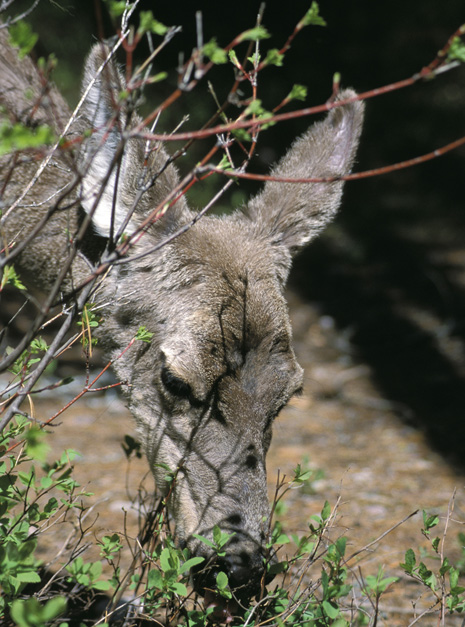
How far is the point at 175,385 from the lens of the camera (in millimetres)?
3523

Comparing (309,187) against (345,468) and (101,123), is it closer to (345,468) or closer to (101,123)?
(101,123)

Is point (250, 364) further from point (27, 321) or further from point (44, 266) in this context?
point (27, 321)

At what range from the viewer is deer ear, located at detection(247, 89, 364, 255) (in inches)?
170

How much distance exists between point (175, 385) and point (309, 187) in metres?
1.65

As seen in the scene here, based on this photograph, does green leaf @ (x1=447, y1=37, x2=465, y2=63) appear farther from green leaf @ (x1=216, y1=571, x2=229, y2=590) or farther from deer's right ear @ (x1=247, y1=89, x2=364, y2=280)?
deer's right ear @ (x1=247, y1=89, x2=364, y2=280)

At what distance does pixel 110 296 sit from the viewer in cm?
402

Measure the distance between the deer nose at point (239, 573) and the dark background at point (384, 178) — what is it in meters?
3.46

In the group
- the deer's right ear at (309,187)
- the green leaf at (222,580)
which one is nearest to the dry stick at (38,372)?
the green leaf at (222,580)

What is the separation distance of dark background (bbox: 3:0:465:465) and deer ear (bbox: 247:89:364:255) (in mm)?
2615

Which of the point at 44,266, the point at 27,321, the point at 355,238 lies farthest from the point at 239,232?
the point at 355,238

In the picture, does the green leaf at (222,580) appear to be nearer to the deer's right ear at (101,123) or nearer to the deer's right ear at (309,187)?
the deer's right ear at (101,123)

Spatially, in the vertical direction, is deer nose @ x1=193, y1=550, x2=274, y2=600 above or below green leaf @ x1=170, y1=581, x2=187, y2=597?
above

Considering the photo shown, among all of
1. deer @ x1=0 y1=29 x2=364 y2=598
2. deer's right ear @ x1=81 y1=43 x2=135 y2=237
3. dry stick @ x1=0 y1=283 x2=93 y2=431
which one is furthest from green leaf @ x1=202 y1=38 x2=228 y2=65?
deer's right ear @ x1=81 y1=43 x2=135 y2=237

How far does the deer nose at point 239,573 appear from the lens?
297cm
